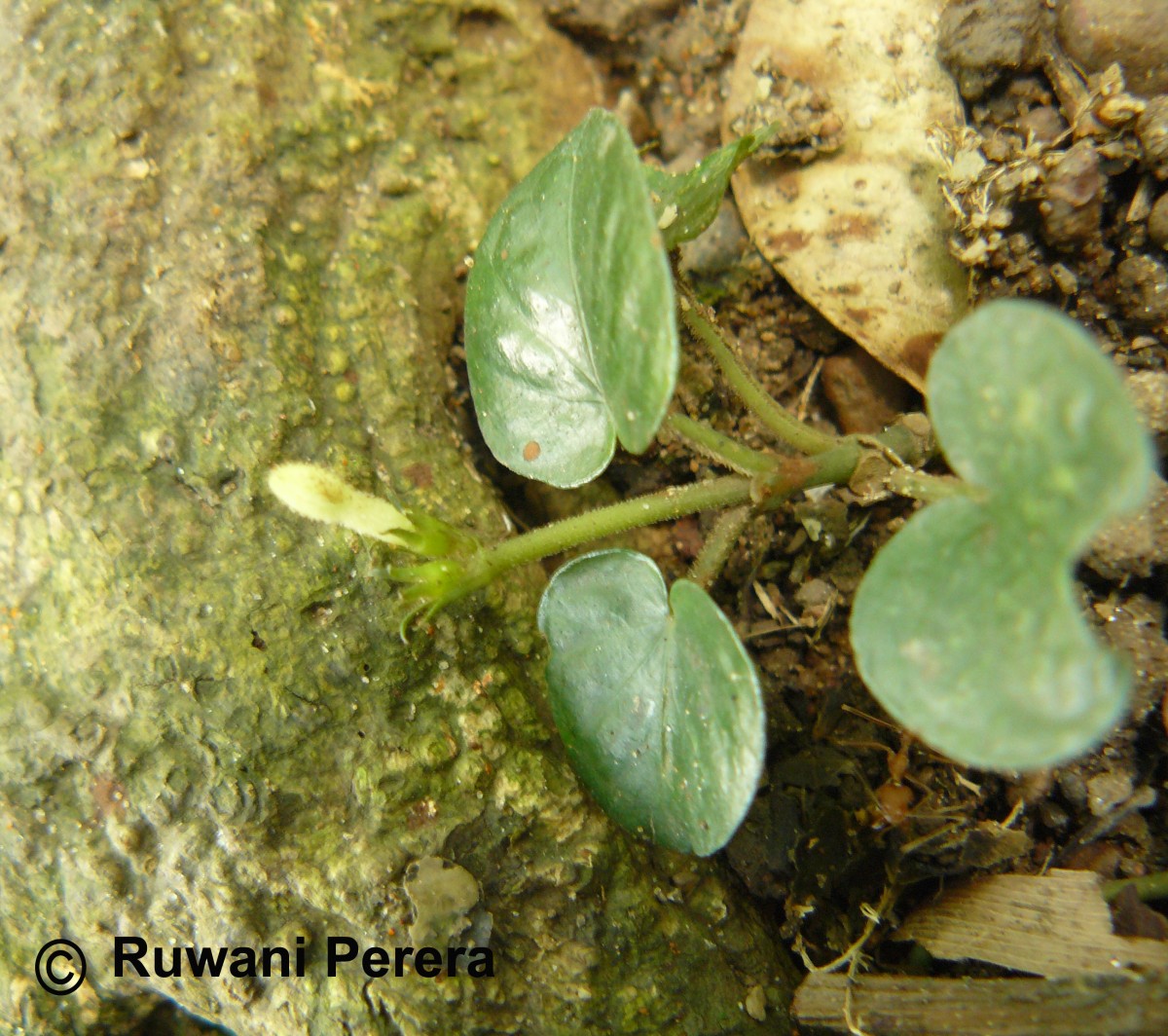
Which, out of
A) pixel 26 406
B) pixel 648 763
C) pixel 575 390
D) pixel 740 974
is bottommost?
pixel 740 974

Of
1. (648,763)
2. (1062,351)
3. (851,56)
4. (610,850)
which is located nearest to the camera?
(1062,351)

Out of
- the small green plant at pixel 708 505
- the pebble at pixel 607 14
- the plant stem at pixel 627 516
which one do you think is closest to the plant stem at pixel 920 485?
the small green plant at pixel 708 505

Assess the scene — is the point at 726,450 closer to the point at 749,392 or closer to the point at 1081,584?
the point at 749,392

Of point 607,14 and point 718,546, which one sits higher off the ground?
point 607,14

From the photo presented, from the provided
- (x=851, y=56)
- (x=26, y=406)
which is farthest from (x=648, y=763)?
(x=851, y=56)

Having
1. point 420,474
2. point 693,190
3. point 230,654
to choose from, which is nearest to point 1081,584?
point 693,190

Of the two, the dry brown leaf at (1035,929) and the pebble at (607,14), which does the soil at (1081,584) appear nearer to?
the dry brown leaf at (1035,929)

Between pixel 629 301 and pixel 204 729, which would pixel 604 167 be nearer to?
pixel 629 301
